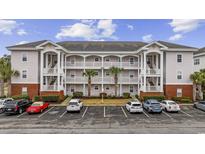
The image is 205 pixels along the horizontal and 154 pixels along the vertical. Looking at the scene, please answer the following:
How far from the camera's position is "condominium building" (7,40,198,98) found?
1265 inches

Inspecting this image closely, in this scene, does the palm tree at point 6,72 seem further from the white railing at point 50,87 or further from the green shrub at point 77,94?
the green shrub at point 77,94

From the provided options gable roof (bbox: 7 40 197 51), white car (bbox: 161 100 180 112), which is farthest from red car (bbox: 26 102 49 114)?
white car (bbox: 161 100 180 112)

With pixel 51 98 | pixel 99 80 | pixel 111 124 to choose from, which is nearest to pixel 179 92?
pixel 99 80

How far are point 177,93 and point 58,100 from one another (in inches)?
809

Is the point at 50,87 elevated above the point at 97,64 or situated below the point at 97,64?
below

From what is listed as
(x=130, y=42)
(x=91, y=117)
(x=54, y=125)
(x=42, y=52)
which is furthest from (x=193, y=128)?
(x=130, y=42)

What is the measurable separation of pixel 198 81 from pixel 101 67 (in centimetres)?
1689

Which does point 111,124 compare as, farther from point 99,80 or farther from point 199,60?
point 199,60

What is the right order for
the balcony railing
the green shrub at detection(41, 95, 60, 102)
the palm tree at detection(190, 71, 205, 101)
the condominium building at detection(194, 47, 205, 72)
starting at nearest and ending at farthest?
the green shrub at detection(41, 95, 60, 102)
the palm tree at detection(190, 71, 205, 101)
the balcony railing
the condominium building at detection(194, 47, 205, 72)

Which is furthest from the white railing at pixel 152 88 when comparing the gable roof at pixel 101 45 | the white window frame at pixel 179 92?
the gable roof at pixel 101 45

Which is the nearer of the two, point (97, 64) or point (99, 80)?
point (99, 80)

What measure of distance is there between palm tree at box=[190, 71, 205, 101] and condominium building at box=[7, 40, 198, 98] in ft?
2.69

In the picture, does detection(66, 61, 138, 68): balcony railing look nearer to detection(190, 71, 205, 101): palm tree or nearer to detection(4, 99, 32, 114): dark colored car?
detection(190, 71, 205, 101): palm tree

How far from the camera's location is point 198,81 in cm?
3106
